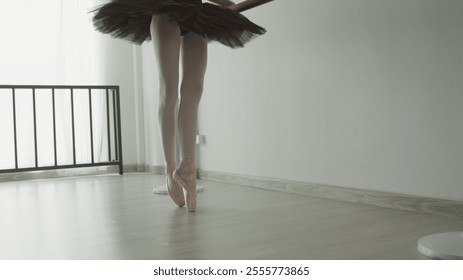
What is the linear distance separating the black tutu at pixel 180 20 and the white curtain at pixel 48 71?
5.04 feet

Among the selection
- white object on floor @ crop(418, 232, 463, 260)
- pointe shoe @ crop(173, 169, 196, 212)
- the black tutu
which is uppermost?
the black tutu

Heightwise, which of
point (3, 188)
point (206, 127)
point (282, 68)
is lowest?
point (3, 188)

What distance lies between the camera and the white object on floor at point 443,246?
4.63 feet

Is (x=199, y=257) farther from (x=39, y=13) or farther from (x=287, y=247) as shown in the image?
(x=39, y=13)

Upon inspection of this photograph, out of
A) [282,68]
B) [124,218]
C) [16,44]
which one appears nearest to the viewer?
[124,218]

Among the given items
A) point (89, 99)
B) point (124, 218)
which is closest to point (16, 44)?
point (89, 99)

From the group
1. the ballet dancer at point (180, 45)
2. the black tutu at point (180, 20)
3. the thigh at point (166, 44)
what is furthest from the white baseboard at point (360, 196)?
the thigh at point (166, 44)

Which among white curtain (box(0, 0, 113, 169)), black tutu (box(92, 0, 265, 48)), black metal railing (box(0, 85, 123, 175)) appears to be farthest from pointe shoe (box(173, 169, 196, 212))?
white curtain (box(0, 0, 113, 169))

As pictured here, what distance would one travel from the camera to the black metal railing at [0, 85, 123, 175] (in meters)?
3.83

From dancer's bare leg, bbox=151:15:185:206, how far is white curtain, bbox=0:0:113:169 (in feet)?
6.09

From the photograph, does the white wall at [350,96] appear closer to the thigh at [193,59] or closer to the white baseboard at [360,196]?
the white baseboard at [360,196]

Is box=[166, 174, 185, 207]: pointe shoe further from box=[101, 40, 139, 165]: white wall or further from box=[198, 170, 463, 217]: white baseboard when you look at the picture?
box=[101, 40, 139, 165]: white wall

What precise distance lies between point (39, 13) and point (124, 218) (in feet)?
8.39

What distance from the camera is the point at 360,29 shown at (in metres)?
2.36
